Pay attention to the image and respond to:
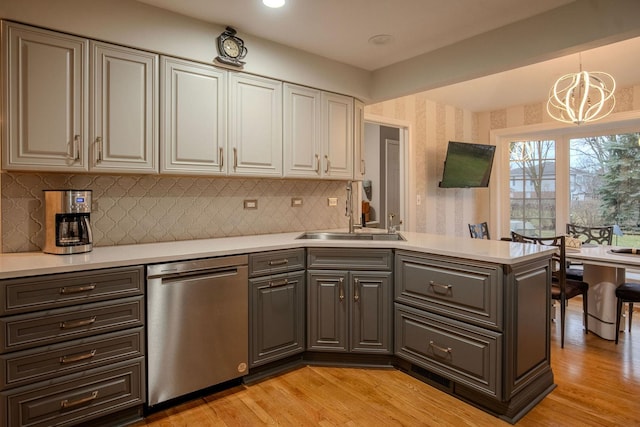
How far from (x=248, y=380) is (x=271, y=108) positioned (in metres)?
2.01

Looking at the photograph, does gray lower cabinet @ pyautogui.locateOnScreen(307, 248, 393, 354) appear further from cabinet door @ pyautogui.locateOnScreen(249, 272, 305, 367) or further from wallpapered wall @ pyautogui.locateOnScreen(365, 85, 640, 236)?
wallpapered wall @ pyautogui.locateOnScreen(365, 85, 640, 236)

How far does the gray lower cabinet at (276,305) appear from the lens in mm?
2527

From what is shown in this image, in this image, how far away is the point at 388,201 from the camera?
19.4 feet

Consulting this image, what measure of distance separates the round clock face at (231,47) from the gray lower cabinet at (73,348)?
163cm

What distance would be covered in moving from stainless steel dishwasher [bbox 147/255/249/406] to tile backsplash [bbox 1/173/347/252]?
2.19 ft

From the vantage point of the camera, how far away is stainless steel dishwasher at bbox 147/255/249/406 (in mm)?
2146

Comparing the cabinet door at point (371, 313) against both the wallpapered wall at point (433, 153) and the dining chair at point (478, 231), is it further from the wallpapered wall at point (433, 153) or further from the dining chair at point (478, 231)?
the dining chair at point (478, 231)

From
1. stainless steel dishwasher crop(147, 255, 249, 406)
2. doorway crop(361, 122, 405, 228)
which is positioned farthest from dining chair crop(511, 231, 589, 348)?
stainless steel dishwasher crop(147, 255, 249, 406)

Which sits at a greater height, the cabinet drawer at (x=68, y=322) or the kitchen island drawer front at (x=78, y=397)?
the cabinet drawer at (x=68, y=322)

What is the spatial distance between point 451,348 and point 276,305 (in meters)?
1.17

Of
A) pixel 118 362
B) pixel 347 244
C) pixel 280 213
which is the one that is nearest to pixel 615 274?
pixel 347 244

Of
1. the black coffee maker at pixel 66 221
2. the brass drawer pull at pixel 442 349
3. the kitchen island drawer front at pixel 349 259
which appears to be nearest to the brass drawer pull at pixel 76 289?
the black coffee maker at pixel 66 221

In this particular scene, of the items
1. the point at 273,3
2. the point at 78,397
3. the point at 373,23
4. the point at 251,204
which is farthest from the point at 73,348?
the point at 373,23

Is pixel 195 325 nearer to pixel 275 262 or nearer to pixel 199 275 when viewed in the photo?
pixel 199 275
